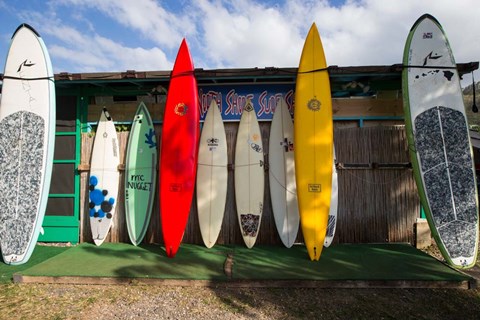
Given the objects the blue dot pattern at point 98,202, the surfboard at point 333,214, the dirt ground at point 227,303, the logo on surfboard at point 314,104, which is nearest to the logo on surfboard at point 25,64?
the blue dot pattern at point 98,202

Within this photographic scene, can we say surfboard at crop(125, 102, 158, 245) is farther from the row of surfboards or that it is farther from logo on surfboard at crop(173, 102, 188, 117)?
logo on surfboard at crop(173, 102, 188, 117)

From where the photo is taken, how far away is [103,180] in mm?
4117

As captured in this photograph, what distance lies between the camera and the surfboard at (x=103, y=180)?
4.07 meters

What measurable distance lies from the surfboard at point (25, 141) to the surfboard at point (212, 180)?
1929 millimetres

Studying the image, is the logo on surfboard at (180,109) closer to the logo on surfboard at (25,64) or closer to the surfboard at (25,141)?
the surfboard at (25,141)

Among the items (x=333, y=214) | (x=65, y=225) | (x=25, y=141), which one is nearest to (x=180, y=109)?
(x=25, y=141)

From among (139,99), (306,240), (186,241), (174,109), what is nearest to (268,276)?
(306,240)

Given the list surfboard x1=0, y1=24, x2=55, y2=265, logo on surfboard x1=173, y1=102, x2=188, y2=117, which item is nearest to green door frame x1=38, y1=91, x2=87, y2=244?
surfboard x1=0, y1=24, x2=55, y2=265

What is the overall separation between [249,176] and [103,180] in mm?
2053

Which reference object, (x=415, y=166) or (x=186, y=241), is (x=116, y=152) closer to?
(x=186, y=241)

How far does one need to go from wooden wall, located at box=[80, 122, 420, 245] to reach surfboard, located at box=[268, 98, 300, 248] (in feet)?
0.42

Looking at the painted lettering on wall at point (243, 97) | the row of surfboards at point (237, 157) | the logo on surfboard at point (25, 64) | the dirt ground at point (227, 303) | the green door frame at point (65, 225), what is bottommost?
the dirt ground at point (227, 303)

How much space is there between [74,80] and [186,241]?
2.70 meters

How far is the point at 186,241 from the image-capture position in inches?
161
